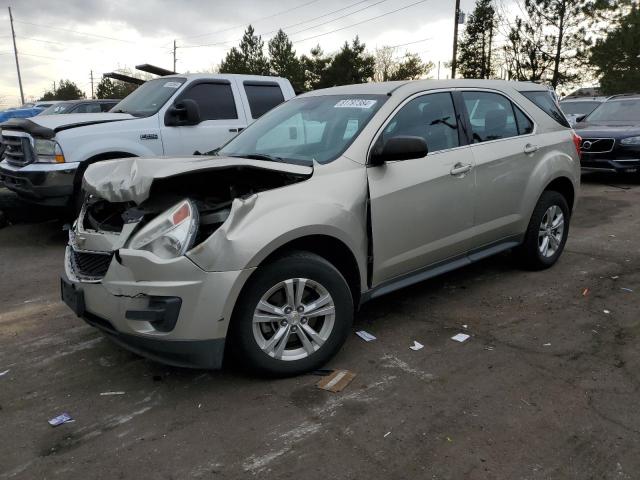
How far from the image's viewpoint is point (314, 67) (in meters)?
50.5

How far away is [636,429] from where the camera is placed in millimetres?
2803

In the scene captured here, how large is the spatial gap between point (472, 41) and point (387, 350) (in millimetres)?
35496

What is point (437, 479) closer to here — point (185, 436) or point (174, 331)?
point (185, 436)

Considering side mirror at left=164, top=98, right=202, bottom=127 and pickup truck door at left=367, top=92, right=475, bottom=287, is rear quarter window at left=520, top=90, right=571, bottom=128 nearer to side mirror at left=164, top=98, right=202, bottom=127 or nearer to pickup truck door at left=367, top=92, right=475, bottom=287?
pickup truck door at left=367, top=92, right=475, bottom=287

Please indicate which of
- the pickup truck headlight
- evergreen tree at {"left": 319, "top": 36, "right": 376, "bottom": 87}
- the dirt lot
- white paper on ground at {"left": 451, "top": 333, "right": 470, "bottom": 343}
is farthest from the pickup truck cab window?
evergreen tree at {"left": 319, "top": 36, "right": 376, "bottom": 87}

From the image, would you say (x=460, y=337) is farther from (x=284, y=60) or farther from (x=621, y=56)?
(x=284, y=60)

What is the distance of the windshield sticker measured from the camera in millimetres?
4031

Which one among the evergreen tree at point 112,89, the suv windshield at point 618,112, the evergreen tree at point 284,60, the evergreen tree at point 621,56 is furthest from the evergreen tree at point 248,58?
the suv windshield at point 618,112

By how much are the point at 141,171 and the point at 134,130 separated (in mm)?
3980

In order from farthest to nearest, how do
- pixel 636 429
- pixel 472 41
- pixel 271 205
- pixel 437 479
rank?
pixel 472 41
pixel 271 205
pixel 636 429
pixel 437 479

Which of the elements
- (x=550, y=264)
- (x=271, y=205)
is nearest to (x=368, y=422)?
(x=271, y=205)

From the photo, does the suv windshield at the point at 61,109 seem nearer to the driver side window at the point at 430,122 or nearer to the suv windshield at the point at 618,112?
the driver side window at the point at 430,122

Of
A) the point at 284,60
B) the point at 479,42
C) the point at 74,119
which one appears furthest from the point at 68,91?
the point at 74,119

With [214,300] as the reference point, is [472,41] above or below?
above
